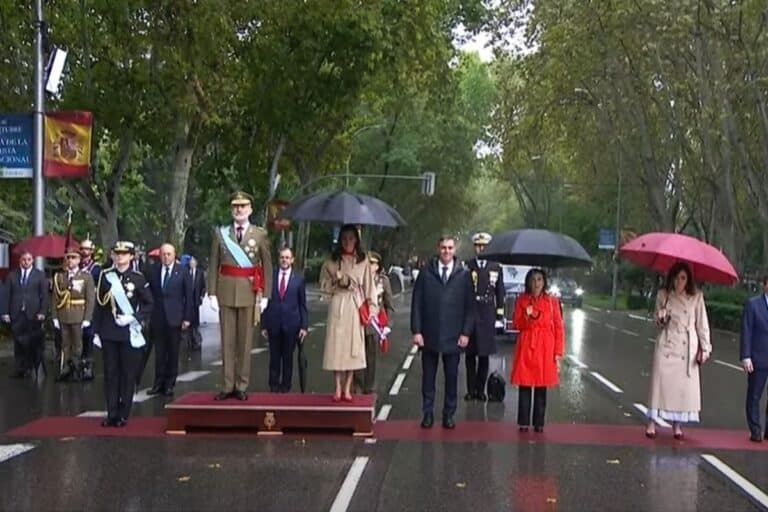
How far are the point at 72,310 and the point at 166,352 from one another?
2.17 m

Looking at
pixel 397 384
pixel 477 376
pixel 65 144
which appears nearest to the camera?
pixel 477 376

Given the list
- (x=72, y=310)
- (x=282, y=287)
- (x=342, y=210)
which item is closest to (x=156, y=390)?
(x=72, y=310)

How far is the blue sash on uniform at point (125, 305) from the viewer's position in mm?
10898

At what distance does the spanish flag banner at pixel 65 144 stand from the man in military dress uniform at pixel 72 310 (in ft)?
14.7

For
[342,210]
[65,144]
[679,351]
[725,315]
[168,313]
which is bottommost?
[725,315]

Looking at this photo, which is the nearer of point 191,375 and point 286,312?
point 286,312

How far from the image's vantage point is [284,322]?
12914 mm

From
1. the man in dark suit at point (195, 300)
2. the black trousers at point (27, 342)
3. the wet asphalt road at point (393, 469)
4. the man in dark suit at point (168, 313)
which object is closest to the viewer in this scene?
the wet asphalt road at point (393, 469)

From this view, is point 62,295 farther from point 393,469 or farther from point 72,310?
point 393,469

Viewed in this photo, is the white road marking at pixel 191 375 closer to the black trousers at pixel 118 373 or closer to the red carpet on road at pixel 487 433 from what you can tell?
the red carpet on road at pixel 487 433

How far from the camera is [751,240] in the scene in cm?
6009

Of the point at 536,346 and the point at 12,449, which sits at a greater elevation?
the point at 536,346

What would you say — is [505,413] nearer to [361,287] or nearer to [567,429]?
[567,429]

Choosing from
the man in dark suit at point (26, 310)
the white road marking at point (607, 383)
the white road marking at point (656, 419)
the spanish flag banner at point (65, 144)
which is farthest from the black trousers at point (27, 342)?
the white road marking at point (656, 419)
